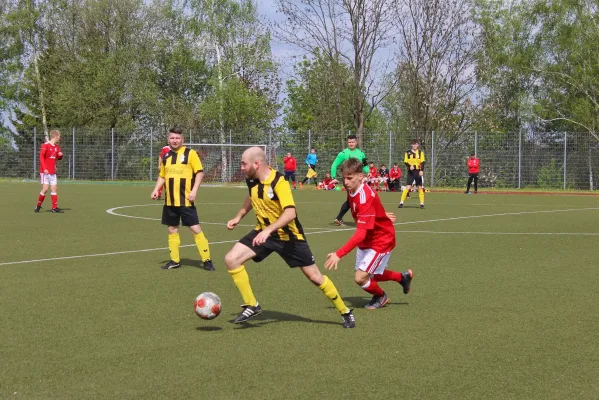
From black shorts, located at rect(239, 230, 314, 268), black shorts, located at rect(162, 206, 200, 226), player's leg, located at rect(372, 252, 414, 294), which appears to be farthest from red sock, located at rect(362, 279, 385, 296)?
black shorts, located at rect(162, 206, 200, 226)

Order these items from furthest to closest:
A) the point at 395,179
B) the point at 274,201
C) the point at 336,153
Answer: the point at 336,153 → the point at 395,179 → the point at 274,201

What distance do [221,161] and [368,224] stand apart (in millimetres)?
36846

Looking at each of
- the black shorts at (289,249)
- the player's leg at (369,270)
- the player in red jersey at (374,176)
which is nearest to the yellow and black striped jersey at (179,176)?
the player's leg at (369,270)

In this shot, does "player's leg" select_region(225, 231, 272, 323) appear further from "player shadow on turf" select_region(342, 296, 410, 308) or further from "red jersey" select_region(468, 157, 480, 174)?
"red jersey" select_region(468, 157, 480, 174)

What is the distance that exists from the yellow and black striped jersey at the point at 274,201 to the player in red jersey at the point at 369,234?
0.46 metres

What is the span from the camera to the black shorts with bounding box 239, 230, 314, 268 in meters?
6.89

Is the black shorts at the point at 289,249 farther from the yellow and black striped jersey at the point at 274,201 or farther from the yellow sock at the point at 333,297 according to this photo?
the yellow sock at the point at 333,297

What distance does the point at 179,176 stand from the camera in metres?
10.7

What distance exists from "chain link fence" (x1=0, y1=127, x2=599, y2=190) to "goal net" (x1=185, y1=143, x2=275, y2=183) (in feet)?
0.18

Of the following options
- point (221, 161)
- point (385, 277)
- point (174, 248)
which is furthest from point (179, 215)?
point (221, 161)

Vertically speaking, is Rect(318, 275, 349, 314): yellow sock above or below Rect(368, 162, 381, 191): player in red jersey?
below

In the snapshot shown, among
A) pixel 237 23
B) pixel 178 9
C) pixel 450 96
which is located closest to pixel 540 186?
pixel 450 96

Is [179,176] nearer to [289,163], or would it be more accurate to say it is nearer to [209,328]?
[209,328]

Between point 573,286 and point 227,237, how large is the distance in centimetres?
717
